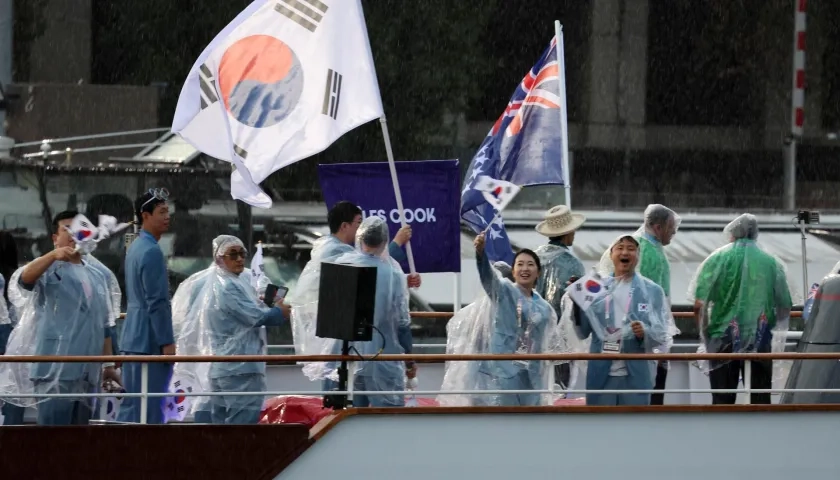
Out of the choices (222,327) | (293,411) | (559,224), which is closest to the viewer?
(222,327)

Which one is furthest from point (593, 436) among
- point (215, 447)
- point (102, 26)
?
point (102, 26)

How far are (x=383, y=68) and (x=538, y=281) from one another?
981 centimetres

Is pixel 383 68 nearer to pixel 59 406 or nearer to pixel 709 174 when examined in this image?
pixel 709 174

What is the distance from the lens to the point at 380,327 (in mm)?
7684

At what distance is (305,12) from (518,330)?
1.89 metres

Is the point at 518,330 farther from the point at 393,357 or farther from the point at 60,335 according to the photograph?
the point at 60,335

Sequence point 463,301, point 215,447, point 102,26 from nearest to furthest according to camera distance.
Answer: point 215,447
point 463,301
point 102,26

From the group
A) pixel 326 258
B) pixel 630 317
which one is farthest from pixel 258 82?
pixel 630 317

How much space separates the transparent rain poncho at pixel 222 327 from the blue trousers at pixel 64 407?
1.36 feet

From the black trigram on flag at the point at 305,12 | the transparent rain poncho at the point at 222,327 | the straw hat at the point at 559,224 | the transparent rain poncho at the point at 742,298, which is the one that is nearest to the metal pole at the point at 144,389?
the transparent rain poncho at the point at 222,327

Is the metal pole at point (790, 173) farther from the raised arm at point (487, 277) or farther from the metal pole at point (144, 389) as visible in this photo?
the metal pole at point (144, 389)

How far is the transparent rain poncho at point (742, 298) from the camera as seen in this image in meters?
8.34

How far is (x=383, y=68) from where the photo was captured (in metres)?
18.1

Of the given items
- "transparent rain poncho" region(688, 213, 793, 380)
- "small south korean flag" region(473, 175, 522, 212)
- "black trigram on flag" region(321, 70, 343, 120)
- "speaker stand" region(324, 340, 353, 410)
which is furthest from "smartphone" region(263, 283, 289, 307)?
"transparent rain poncho" region(688, 213, 793, 380)
